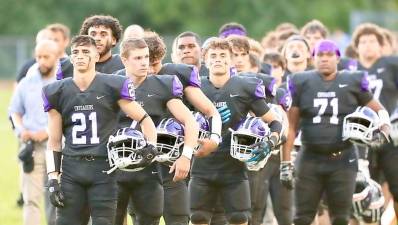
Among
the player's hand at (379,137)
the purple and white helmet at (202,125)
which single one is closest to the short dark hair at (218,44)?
the purple and white helmet at (202,125)

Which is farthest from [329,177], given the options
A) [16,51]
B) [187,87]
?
[16,51]

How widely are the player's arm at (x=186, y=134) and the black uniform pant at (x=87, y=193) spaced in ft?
1.74

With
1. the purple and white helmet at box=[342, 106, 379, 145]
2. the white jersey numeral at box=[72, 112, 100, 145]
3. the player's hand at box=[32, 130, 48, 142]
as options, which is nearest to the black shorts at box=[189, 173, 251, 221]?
the purple and white helmet at box=[342, 106, 379, 145]

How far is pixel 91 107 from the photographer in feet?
27.2

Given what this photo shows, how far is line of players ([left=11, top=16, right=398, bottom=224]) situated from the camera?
27.3ft

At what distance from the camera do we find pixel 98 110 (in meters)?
8.31

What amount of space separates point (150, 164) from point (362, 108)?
2.40m

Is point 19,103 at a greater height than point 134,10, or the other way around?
point 134,10

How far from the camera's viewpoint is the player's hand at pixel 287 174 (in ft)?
33.6

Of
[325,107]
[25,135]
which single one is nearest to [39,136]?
[25,135]

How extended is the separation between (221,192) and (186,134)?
105 cm

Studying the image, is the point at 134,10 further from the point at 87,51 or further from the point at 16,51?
the point at 87,51

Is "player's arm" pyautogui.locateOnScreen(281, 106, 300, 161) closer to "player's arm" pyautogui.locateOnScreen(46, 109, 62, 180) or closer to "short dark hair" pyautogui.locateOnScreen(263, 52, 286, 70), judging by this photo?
"short dark hair" pyautogui.locateOnScreen(263, 52, 286, 70)

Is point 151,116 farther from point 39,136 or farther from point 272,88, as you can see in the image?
point 39,136
